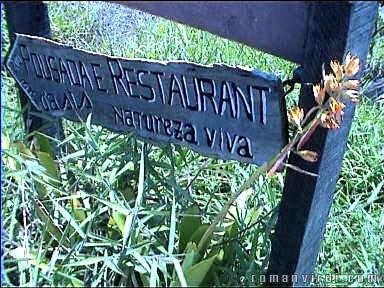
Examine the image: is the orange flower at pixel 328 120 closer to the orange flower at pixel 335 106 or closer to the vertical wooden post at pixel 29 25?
the orange flower at pixel 335 106

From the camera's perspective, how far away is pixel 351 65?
1.31m

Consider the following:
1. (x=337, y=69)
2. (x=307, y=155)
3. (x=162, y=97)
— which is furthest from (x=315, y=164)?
(x=162, y=97)

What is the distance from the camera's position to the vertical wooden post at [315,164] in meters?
1.30

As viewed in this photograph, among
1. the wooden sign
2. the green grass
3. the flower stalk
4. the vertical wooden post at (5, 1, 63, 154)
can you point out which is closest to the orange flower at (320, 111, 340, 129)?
the flower stalk

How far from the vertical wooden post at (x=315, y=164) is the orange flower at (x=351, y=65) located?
0.6 inches

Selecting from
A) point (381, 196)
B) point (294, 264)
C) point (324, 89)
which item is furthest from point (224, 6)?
point (381, 196)

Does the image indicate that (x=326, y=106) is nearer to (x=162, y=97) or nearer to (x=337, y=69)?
(x=337, y=69)

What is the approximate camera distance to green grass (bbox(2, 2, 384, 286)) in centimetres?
155

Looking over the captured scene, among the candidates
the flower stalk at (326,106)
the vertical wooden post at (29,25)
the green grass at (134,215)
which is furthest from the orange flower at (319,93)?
the vertical wooden post at (29,25)

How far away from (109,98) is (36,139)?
28cm

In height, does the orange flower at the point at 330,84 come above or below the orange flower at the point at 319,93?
above

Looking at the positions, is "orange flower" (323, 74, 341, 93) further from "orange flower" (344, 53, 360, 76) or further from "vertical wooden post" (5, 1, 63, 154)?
"vertical wooden post" (5, 1, 63, 154)

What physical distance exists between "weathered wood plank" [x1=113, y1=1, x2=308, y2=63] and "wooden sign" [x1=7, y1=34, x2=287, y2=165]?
62 millimetres

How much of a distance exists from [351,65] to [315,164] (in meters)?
0.21
